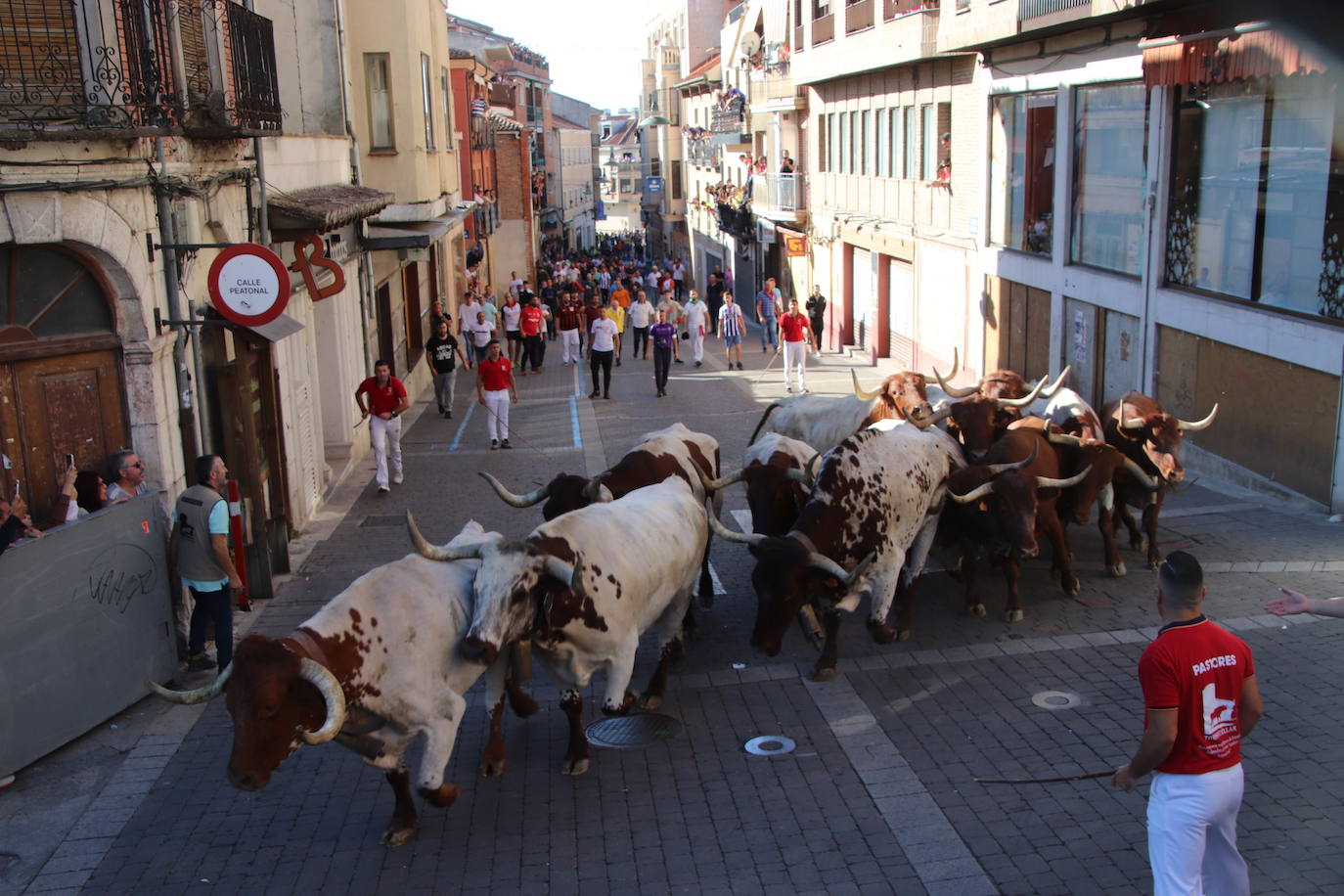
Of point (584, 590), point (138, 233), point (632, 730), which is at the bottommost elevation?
point (632, 730)

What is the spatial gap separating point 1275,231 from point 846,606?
26.5 ft

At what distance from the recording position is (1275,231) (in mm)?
13156

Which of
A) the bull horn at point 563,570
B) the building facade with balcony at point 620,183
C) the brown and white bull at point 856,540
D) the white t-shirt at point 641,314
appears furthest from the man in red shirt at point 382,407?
the building facade with balcony at point 620,183

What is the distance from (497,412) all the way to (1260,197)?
10.4 meters

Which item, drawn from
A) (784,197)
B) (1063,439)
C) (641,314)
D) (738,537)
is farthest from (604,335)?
(784,197)

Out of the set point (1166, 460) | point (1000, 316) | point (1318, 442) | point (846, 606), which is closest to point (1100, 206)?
point (1000, 316)

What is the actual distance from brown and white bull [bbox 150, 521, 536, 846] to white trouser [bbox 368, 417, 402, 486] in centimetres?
833

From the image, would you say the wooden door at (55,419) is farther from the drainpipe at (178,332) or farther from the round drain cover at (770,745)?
the round drain cover at (770,745)

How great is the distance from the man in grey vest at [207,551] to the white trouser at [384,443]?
613 cm

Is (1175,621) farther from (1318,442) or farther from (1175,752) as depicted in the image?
(1318,442)

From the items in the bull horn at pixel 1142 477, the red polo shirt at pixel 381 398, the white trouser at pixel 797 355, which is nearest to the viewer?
the bull horn at pixel 1142 477

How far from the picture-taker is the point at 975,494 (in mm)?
9180

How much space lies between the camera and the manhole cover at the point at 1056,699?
790 cm

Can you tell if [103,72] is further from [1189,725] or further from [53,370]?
[1189,725]
